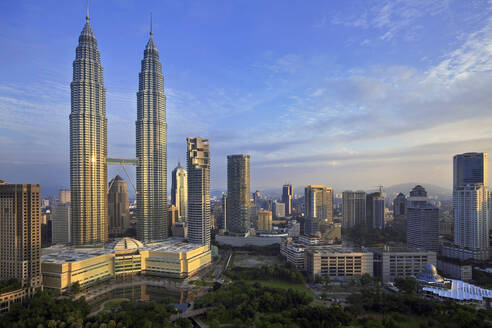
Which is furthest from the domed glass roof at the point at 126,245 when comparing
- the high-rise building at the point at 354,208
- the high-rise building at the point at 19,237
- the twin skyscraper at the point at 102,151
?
the high-rise building at the point at 354,208

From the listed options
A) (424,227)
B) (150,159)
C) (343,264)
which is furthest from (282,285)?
(150,159)

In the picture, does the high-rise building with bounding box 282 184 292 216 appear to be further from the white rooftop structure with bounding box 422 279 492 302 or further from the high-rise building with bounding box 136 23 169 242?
the white rooftop structure with bounding box 422 279 492 302

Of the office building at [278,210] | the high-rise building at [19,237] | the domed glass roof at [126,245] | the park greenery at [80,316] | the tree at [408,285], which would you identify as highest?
the high-rise building at [19,237]

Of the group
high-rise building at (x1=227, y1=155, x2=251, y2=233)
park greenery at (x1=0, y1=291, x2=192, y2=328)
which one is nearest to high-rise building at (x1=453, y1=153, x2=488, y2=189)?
high-rise building at (x1=227, y1=155, x2=251, y2=233)

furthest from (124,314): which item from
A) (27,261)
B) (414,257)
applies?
(414,257)

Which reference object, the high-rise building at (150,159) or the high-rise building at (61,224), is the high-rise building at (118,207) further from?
the high-rise building at (150,159)

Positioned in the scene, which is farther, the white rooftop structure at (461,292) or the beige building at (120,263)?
the beige building at (120,263)

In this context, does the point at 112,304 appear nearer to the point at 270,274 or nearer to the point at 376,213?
the point at 270,274
